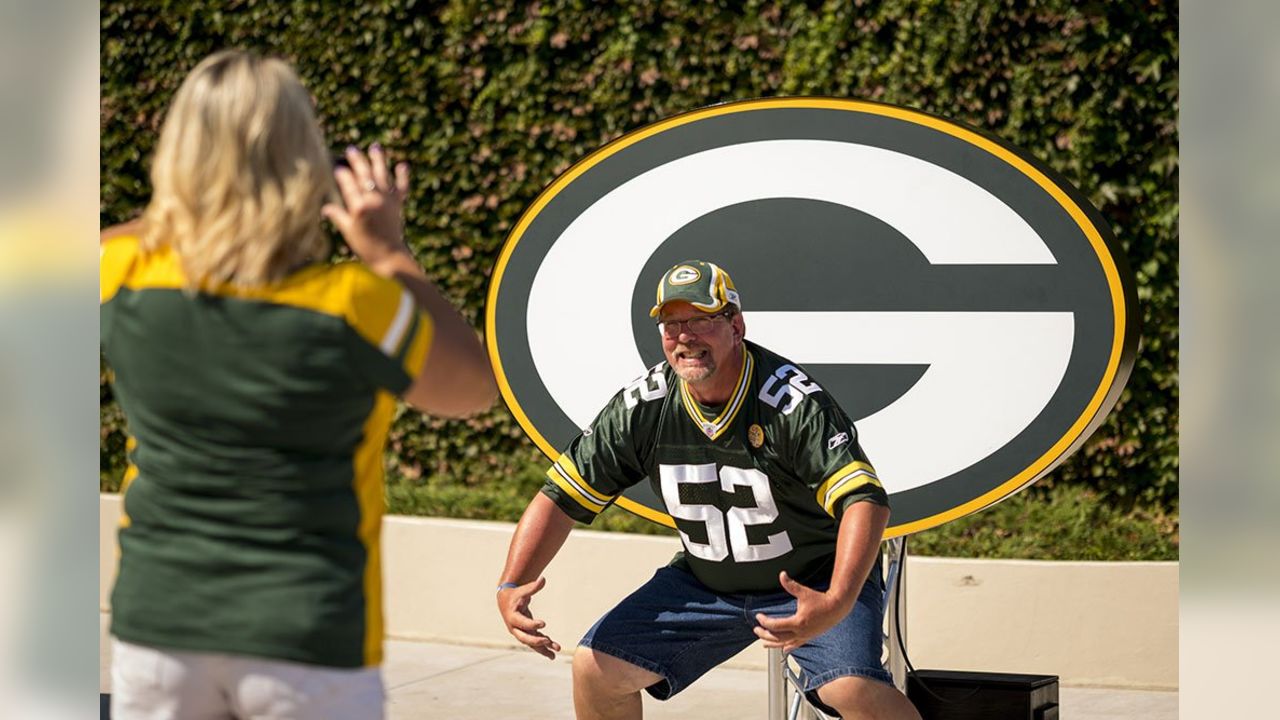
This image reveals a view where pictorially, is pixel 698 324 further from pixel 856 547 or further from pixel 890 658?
pixel 890 658

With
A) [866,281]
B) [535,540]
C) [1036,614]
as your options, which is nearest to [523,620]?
[535,540]

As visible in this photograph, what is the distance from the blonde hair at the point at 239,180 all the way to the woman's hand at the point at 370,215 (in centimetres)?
7

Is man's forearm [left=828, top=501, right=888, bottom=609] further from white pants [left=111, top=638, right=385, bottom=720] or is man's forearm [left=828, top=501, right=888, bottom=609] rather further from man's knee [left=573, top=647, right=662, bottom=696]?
white pants [left=111, top=638, right=385, bottom=720]

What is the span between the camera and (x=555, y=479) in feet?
12.8

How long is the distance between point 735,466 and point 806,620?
1.79 feet

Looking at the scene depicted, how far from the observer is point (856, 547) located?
338 cm

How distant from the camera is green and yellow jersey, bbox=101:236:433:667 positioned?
6.97 feet

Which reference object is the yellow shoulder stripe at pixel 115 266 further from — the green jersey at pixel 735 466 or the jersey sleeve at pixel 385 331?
Result: the green jersey at pixel 735 466

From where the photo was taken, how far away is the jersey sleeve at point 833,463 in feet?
11.3

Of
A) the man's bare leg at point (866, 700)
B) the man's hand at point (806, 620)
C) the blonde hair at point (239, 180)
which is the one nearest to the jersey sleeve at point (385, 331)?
the blonde hair at point (239, 180)

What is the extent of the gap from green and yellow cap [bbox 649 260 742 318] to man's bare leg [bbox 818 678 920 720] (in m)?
0.97
